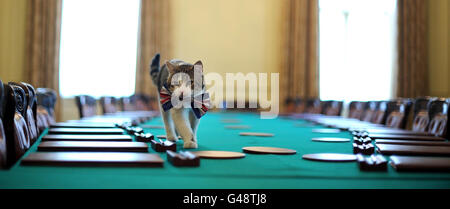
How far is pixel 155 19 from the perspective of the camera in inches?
312

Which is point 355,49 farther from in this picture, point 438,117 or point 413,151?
point 413,151

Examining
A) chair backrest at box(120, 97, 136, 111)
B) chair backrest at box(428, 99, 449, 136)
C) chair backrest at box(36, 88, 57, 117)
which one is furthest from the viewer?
chair backrest at box(120, 97, 136, 111)

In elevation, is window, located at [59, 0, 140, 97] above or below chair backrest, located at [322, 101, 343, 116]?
above

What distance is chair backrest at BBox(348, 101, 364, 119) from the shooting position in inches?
197

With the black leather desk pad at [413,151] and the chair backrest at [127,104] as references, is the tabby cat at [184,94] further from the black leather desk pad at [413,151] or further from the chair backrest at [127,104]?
the chair backrest at [127,104]

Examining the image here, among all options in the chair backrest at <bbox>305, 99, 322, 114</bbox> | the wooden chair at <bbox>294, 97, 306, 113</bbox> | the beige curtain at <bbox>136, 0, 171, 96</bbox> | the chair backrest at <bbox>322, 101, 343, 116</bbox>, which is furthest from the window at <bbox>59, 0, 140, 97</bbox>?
the chair backrest at <bbox>322, 101, 343, 116</bbox>

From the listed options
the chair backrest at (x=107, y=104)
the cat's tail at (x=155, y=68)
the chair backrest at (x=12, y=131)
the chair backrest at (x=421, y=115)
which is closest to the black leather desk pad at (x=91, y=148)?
the chair backrest at (x=12, y=131)

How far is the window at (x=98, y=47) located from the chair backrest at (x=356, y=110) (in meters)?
4.30

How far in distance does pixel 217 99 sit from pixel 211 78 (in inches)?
26.2

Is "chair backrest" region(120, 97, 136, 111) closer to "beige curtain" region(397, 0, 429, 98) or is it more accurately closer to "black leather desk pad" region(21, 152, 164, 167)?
"black leather desk pad" region(21, 152, 164, 167)

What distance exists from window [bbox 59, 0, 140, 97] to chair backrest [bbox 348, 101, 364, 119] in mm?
4299

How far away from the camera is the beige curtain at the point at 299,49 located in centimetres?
837

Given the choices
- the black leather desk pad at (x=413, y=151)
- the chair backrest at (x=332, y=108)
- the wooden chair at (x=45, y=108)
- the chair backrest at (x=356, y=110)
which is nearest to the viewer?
the black leather desk pad at (x=413, y=151)
